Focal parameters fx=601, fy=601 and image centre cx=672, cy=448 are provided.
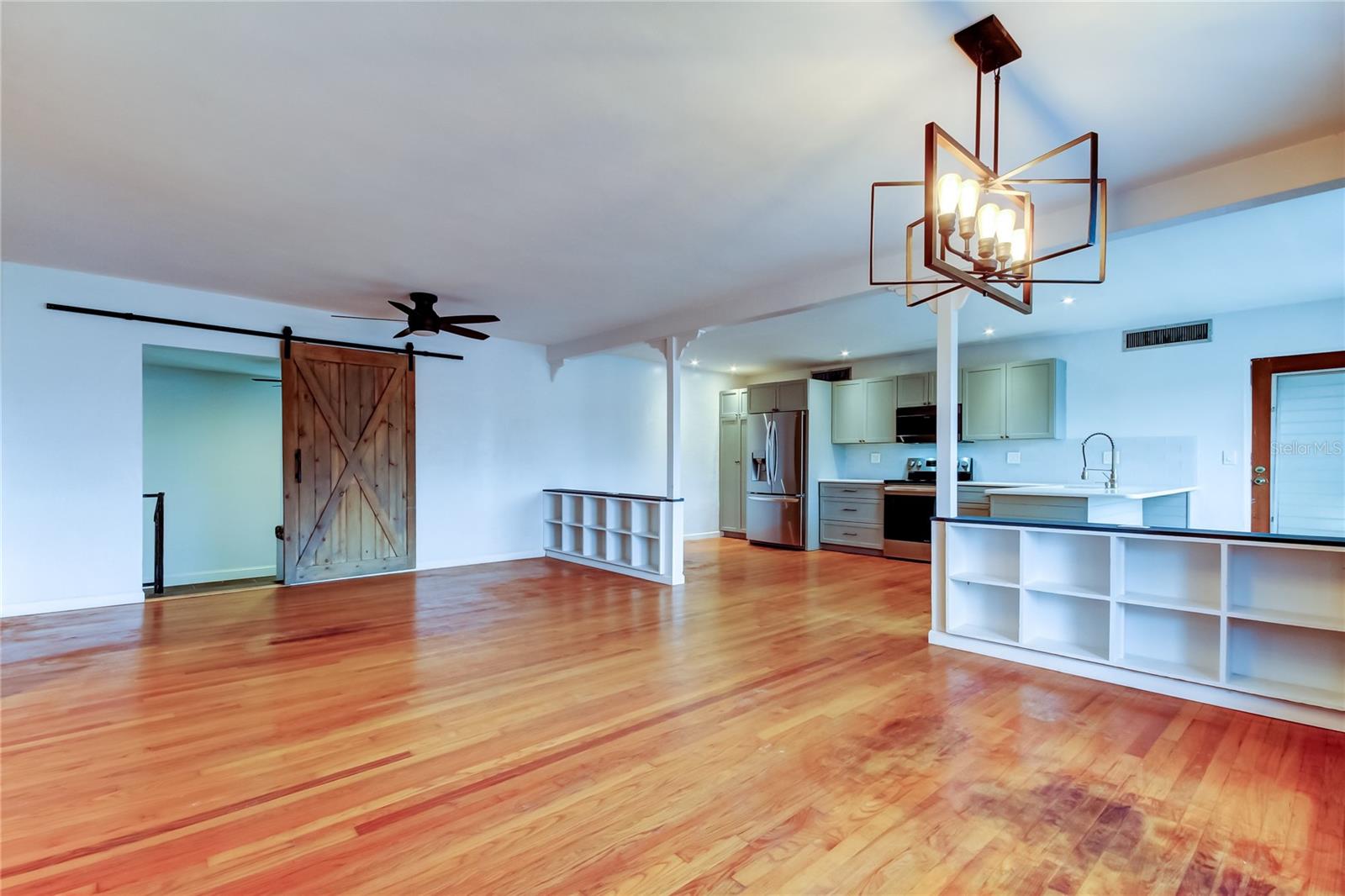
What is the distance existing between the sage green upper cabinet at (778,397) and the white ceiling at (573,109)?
13.6 feet

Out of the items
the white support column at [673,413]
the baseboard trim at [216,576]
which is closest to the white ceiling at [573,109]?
the white support column at [673,413]

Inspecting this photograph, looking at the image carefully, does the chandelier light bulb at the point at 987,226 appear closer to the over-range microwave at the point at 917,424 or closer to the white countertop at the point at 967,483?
the white countertop at the point at 967,483

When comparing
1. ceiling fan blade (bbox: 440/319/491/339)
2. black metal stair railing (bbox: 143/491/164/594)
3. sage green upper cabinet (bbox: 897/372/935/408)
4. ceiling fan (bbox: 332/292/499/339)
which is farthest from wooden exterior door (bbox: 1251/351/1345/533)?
black metal stair railing (bbox: 143/491/164/594)

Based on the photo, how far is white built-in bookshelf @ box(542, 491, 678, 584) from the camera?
589 centimetres

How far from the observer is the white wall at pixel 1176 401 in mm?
5320

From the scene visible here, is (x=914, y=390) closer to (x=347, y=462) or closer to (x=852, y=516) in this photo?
(x=852, y=516)

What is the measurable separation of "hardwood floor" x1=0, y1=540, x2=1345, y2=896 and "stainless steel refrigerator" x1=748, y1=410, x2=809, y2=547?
395 cm

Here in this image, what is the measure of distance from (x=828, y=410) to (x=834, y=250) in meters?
4.53

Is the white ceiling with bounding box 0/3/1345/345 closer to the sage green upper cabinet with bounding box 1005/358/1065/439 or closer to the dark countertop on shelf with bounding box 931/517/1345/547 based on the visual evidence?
the dark countertop on shelf with bounding box 931/517/1345/547

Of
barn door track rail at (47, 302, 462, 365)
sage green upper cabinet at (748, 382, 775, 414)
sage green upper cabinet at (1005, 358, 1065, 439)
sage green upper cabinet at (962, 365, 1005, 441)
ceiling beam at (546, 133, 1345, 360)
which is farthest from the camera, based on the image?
sage green upper cabinet at (748, 382, 775, 414)

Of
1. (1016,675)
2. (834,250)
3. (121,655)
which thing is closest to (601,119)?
(834,250)

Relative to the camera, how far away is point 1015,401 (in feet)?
21.8

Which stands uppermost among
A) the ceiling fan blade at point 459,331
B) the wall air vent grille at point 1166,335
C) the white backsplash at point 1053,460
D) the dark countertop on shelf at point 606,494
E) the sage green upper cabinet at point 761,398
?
the wall air vent grille at point 1166,335

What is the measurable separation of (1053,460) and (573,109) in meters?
6.41
